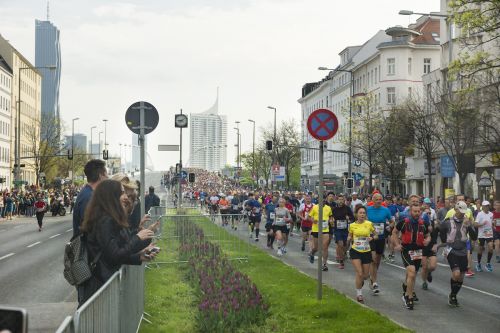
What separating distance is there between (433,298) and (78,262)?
9.07m

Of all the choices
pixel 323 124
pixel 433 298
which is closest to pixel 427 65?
pixel 433 298

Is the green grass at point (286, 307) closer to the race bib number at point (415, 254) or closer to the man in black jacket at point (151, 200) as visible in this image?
the race bib number at point (415, 254)

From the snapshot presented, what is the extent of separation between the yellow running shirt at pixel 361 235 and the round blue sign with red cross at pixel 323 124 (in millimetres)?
1789

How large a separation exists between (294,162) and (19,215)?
49.7 metres

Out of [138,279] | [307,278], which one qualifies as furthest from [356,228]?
[138,279]

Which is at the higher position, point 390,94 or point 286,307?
point 390,94

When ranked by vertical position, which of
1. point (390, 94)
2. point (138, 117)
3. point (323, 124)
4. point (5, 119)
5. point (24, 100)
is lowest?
point (323, 124)

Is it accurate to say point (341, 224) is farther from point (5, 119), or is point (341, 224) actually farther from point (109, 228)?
point (5, 119)

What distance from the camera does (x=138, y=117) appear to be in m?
13.3

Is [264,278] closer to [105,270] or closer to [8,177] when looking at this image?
[105,270]

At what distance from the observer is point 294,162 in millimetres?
100188

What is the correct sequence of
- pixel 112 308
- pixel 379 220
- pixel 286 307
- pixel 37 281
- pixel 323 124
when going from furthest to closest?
pixel 37 281 → pixel 379 220 → pixel 323 124 → pixel 286 307 → pixel 112 308

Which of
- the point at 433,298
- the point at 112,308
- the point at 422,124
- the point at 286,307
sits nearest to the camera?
the point at 112,308

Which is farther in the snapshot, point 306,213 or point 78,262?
point 306,213
